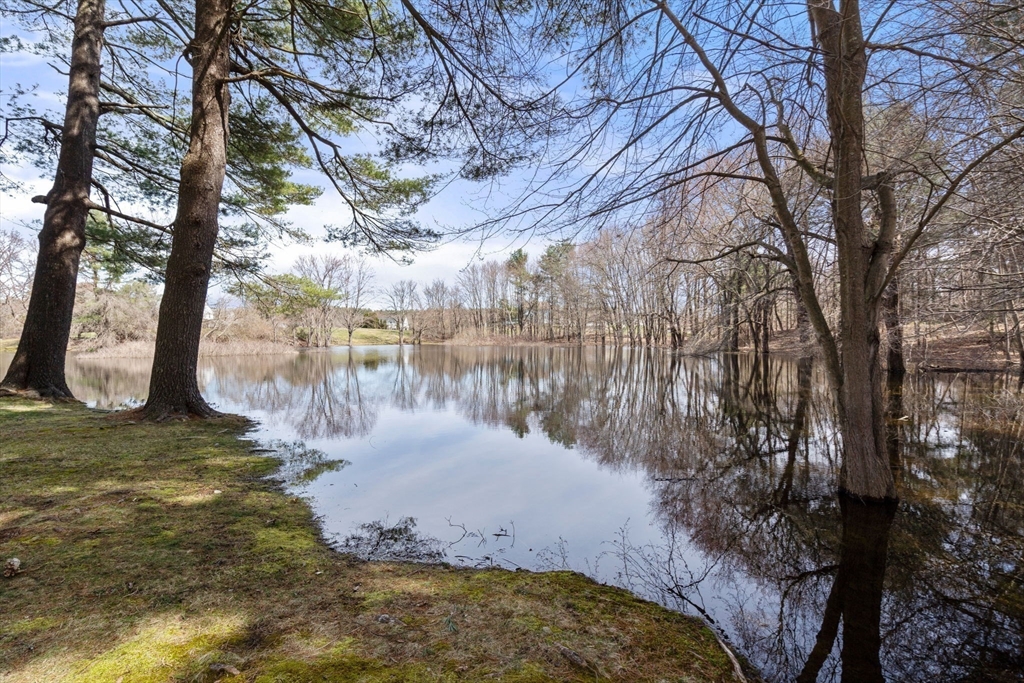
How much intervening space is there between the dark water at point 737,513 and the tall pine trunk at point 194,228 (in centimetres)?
162

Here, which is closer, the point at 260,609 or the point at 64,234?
the point at 260,609

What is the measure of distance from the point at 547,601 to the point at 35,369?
9670 mm

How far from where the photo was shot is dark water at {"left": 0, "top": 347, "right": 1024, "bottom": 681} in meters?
2.82

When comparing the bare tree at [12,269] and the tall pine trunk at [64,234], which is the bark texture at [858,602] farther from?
the bare tree at [12,269]

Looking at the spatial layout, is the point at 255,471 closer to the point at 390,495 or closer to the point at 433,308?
the point at 390,495

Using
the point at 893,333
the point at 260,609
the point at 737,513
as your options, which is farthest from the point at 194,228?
the point at 893,333

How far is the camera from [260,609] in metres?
2.22

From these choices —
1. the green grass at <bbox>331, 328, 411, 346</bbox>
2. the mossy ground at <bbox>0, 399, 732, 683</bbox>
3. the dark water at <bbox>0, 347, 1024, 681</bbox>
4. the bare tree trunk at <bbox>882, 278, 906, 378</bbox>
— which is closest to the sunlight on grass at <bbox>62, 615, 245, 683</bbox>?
the mossy ground at <bbox>0, 399, 732, 683</bbox>

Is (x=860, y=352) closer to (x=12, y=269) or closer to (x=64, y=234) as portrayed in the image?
(x=64, y=234)

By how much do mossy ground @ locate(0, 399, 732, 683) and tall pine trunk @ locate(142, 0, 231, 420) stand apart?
3.01m

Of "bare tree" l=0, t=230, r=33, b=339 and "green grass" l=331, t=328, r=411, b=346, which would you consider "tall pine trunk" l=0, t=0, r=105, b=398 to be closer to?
"bare tree" l=0, t=230, r=33, b=339

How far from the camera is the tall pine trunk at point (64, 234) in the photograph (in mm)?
7449

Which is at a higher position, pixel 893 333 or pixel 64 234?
pixel 64 234

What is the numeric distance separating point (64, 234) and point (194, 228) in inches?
116
